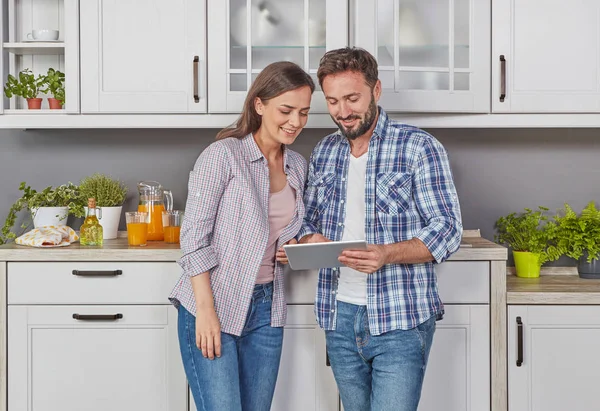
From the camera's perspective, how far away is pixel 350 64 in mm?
1700

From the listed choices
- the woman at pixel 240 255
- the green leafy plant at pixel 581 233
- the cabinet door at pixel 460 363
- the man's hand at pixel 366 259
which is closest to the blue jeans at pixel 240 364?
the woman at pixel 240 255

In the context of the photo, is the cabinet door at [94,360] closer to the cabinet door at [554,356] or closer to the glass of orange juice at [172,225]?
the glass of orange juice at [172,225]

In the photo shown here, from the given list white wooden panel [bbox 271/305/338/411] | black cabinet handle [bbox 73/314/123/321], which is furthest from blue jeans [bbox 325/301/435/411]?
black cabinet handle [bbox 73/314/123/321]

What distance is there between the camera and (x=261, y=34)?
2482 millimetres

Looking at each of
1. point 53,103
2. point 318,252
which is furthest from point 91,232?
point 318,252

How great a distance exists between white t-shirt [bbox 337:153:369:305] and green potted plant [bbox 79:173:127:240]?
120 cm

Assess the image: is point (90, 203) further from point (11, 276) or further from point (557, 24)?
point (557, 24)

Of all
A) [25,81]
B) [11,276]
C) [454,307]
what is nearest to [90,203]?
[11,276]

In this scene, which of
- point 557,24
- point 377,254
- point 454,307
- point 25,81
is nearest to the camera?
point 377,254

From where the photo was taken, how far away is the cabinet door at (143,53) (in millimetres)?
2467

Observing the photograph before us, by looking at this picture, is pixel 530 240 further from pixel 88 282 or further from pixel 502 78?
pixel 88 282

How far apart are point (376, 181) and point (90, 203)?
1209 millimetres

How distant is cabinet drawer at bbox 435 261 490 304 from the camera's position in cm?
230

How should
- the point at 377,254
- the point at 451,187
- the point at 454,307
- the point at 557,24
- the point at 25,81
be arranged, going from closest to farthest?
the point at 377,254 → the point at 451,187 → the point at 454,307 → the point at 557,24 → the point at 25,81
